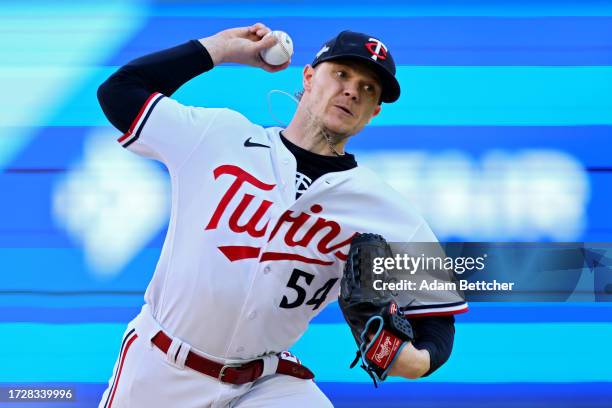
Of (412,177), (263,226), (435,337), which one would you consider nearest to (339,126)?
(263,226)

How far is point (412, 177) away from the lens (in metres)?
3.07

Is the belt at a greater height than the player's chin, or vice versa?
the player's chin

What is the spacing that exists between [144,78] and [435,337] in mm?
1019

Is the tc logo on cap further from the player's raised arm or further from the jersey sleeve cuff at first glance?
the jersey sleeve cuff

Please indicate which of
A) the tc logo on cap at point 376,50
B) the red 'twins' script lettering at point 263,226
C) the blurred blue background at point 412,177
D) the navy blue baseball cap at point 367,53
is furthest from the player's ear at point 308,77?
the blurred blue background at point 412,177

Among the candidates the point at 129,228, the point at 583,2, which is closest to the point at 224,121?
the point at 129,228

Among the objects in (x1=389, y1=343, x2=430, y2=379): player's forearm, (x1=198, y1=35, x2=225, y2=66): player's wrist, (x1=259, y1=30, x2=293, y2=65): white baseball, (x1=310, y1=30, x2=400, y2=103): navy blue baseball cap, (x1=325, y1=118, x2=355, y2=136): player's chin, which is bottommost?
(x1=389, y1=343, x2=430, y2=379): player's forearm

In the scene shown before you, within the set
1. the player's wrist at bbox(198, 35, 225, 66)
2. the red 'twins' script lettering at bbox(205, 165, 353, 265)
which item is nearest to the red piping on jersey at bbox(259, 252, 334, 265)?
the red 'twins' script lettering at bbox(205, 165, 353, 265)

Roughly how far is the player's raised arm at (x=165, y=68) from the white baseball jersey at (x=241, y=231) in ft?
0.14

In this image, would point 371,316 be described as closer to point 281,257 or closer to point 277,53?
point 281,257

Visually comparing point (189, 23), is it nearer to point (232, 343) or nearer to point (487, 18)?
point (487, 18)

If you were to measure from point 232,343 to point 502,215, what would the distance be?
1518mm

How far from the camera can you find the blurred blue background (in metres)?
3.07

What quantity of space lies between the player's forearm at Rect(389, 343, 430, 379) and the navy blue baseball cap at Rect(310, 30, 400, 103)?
2.44ft
